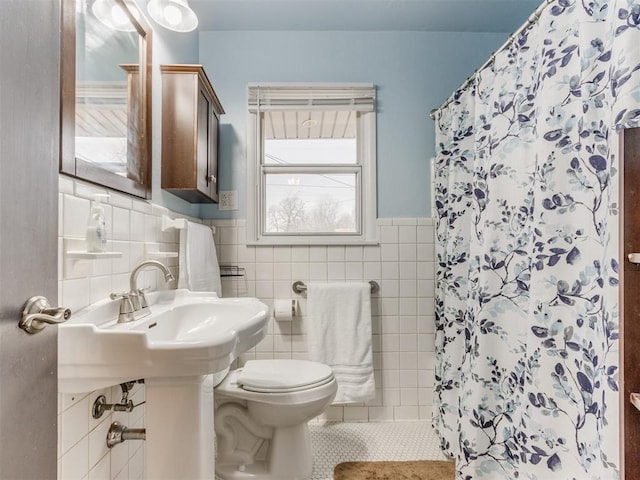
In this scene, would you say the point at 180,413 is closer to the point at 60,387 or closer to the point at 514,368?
the point at 60,387

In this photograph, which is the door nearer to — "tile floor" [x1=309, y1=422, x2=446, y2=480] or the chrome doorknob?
the chrome doorknob

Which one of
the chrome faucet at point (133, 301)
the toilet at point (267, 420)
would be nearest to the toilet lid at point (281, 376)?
the toilet at point (267, 420)

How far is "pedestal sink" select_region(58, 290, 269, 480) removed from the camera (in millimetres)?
719

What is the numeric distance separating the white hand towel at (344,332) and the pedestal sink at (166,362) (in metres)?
0.72

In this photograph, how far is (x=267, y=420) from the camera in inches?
54.1

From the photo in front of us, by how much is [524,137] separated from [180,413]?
1.33 meters

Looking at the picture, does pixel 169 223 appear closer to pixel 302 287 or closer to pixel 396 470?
pixel 302 287

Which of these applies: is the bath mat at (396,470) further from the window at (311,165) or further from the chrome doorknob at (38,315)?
the chrome doorknob at (38,315)

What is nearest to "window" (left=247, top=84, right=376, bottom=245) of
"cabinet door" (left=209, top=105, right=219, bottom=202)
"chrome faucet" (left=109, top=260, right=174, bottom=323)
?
"cabinet door" (left=209, top=105, right=219, bottom=202)

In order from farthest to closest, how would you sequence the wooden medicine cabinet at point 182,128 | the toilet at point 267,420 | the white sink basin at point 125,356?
the wooden medicine cabinet at point 182,128, the toilet at point 267,420, the white sink basin at point 125,356

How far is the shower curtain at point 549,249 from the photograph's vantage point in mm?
808

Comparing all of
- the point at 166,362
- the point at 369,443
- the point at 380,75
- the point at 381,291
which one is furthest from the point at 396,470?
the point at 380,75

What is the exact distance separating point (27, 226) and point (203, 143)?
1150 mm

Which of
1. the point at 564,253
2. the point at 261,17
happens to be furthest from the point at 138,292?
the point at 261,17
